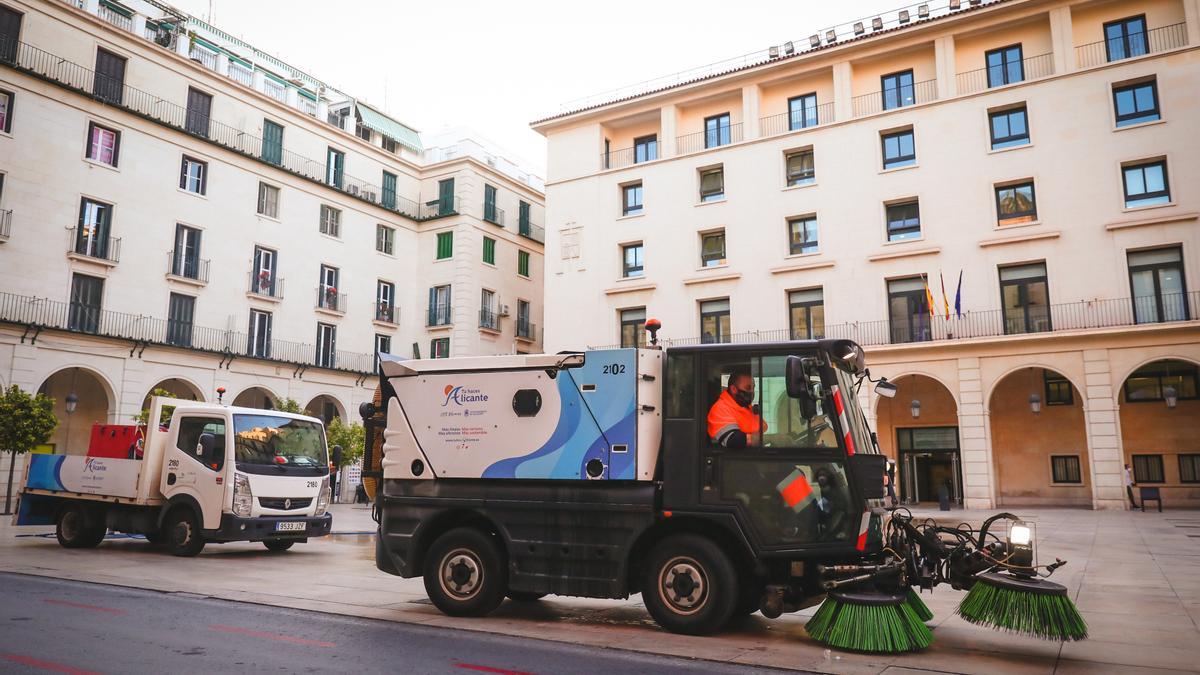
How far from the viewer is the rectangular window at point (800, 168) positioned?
1252 inches

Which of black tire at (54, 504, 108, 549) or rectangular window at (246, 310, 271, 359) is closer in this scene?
black tire at (54, 504, 108, 549)

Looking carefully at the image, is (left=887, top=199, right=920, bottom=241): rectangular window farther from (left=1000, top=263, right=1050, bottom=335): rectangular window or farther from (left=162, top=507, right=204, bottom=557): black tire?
(left=162, top=507, right=204, bottom=557): black tire

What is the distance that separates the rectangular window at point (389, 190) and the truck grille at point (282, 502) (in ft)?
93.9

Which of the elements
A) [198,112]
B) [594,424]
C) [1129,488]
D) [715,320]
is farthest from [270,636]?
[198,112]

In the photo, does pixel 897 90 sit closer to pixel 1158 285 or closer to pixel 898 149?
pixel 898 149

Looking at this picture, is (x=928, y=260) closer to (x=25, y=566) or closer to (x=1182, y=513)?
(x=1182, y=513)

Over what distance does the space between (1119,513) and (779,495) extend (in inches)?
886

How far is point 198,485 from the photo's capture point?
1378 centimetres

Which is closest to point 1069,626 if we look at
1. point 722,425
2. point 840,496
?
point 840,496

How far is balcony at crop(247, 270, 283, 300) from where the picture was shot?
34219mm

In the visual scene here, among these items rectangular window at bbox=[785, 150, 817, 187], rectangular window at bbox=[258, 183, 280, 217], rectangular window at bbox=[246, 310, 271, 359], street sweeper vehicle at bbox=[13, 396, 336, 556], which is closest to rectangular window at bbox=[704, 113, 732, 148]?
rectangular window at bbox=[785, 150, 817, 187]

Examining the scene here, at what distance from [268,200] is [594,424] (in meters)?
32.1

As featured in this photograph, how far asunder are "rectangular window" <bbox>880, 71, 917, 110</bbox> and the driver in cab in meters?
27.1

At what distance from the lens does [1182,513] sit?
967 inches
